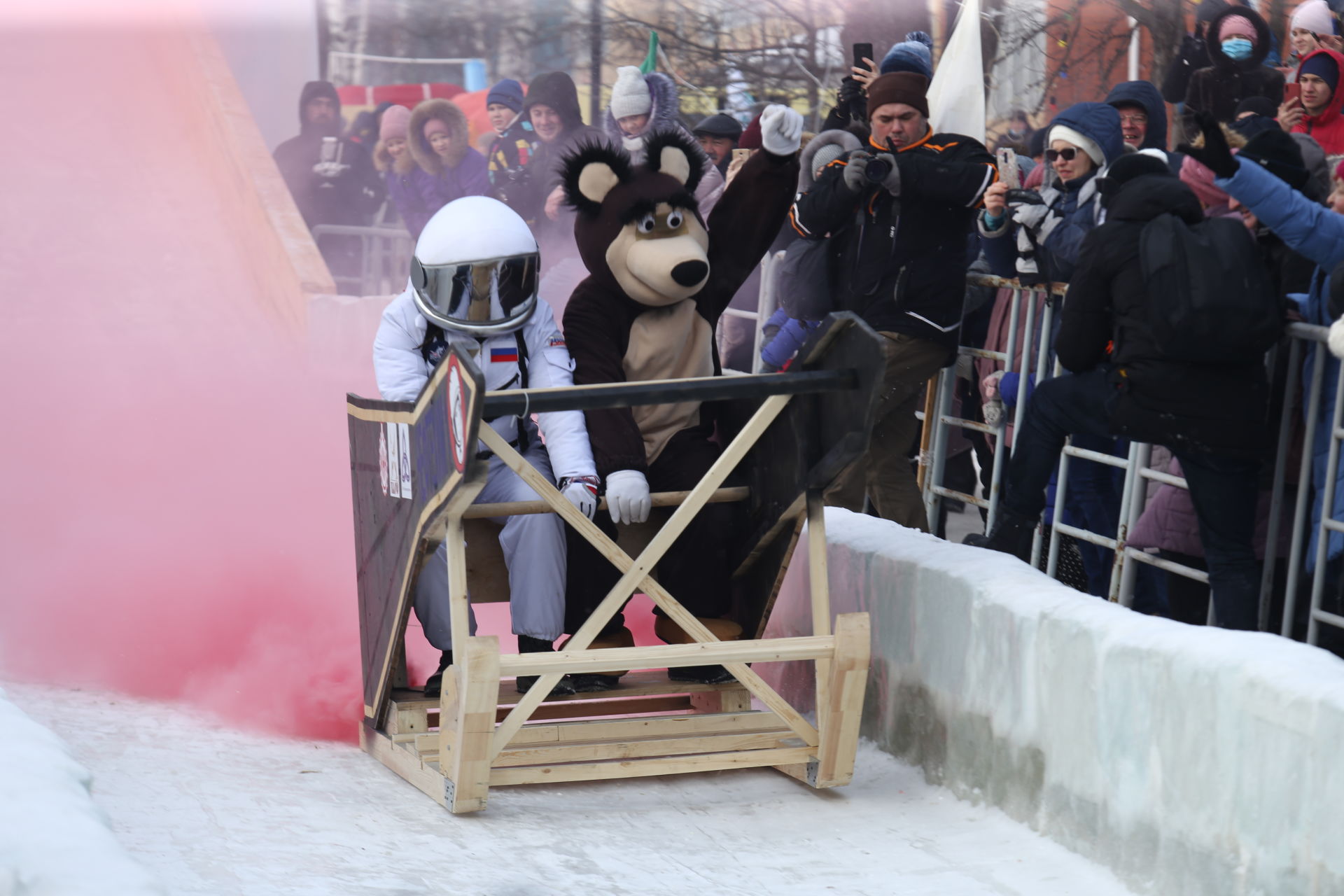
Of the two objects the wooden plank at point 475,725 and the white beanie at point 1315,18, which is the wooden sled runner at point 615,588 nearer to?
the wooden plank at point 475,725

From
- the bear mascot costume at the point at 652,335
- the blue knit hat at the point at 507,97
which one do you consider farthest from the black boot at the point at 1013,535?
the blue knit hat at the point at 507,97

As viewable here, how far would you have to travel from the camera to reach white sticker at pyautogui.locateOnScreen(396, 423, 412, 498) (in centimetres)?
421

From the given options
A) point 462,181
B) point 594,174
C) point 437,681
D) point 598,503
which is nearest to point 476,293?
point 594,174

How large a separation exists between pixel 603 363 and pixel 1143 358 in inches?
62.3

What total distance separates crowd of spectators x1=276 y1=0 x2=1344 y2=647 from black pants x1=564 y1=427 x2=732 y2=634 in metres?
0.89

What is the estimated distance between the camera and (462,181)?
10391 millimetres

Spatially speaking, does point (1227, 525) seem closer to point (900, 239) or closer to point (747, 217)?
point (900, 239)

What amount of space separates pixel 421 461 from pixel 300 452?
5447 millimetres

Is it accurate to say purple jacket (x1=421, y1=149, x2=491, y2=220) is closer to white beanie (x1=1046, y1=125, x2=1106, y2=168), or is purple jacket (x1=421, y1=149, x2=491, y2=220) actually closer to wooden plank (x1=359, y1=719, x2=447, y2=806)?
white beanie (x1=1046, y1=125, x2=1106, y2=168)

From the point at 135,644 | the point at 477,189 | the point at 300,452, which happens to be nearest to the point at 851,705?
the point at 135,644

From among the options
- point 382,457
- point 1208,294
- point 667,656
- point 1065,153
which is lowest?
point 667,656

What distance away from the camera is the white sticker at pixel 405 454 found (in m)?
4.21

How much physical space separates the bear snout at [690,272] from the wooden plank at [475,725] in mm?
1315

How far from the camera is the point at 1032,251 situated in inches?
208
